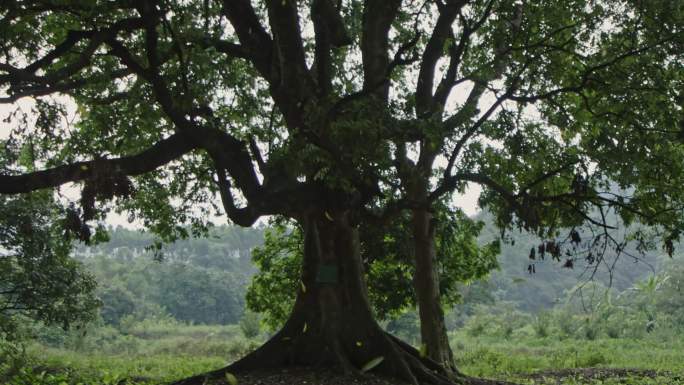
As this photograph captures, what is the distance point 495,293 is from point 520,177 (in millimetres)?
55852

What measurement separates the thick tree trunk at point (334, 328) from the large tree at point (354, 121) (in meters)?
0.02

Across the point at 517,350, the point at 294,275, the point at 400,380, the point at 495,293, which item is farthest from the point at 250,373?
the point at 495,293

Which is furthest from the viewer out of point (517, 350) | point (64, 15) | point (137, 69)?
point (517, 350)

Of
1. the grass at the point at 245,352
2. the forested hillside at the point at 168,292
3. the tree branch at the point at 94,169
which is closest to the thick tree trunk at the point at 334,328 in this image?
the tree branch at the point at 94,169

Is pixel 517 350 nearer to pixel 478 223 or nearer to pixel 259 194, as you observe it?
pixel 478 223

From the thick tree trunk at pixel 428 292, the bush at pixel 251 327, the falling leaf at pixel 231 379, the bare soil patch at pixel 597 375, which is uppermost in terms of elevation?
the thick tree trunk at pixel 428 292

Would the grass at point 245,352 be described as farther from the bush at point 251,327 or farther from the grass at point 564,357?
the bush at point 251,327

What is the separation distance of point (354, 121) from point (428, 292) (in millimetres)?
5044

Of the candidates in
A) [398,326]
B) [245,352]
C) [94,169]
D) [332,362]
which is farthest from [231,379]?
[398,326]

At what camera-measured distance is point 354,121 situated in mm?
7465

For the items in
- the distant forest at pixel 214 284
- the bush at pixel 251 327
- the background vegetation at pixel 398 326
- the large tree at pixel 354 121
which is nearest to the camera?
the large tree at pixel 354 121

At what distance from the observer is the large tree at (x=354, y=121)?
794 cm

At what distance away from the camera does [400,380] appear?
9.18 metres

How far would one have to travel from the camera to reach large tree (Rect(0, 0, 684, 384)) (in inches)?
313
